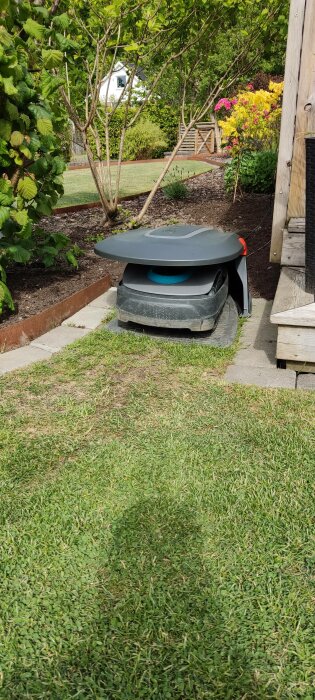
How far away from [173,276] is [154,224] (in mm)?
2777

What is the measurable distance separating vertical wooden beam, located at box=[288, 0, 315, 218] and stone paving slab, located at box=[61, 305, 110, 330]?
1611mm

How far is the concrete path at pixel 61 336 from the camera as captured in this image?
3.10m

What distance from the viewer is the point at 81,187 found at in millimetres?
10211

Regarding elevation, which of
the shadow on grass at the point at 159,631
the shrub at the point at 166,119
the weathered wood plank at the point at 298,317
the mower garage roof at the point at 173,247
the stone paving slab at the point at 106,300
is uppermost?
the shrub at the point at 166,119

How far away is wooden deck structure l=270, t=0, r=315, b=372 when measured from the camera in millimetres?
2768

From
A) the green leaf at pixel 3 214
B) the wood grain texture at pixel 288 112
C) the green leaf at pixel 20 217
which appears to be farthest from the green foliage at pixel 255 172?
the green leaf at pixel 3 214

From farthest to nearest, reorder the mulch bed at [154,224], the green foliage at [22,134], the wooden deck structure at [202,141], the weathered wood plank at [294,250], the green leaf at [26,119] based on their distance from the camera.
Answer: the wooden deck structure at [202,141]
the mulch bed at [154,224]
the weathered wood plank at [294,250]
the green leaf at [26,119]
the green foliage at [22,134]

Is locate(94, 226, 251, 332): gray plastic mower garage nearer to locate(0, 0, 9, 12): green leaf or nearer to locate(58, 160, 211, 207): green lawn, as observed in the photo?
locate(0, 0, 9, 12): green leaf

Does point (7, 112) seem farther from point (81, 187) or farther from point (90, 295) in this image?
point (81, 187)

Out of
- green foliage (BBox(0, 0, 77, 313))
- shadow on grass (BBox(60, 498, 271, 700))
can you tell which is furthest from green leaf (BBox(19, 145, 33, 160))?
shadow on grass (BBox(60, 498, 271, 700))

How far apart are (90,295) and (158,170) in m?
9.72

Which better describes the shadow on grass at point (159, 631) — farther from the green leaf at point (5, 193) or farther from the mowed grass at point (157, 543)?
the green leaf at point (5, 193)

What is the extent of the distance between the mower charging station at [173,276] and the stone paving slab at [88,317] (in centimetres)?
30

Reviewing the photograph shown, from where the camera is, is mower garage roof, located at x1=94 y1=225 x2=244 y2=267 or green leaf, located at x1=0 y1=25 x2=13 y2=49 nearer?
green leaf, located at x1=0 y1=25 x2=13 y2=49
